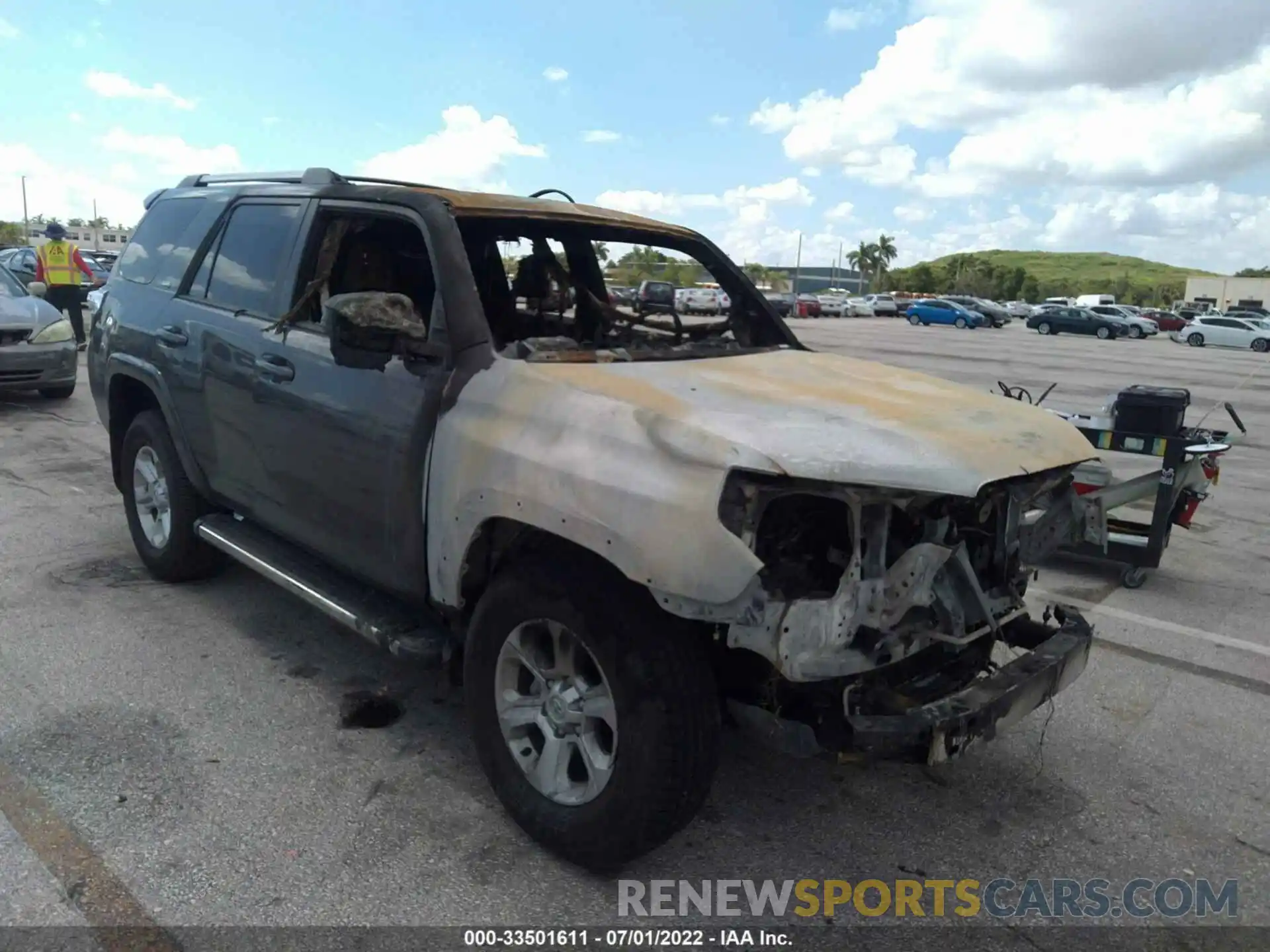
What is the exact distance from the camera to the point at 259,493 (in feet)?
13.4

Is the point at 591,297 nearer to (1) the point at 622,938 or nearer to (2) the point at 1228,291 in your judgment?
(1) the point at 622,938

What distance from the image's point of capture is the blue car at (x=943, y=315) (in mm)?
49625

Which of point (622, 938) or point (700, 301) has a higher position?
point (700, 301)

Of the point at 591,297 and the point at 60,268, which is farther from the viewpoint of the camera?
the point at 60,268

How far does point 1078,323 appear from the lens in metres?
44.6

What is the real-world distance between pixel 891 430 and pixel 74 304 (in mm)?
13684

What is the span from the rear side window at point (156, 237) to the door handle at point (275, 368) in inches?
54.5

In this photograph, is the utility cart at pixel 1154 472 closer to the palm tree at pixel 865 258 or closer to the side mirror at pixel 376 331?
the side mirror at pixel 376 331

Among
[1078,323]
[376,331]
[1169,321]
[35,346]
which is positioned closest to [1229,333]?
[1078,323]

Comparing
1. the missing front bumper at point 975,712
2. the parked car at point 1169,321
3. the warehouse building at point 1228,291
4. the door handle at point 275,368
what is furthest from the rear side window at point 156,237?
the warehouse building at point 1228,291

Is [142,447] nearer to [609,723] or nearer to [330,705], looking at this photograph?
[330,705]

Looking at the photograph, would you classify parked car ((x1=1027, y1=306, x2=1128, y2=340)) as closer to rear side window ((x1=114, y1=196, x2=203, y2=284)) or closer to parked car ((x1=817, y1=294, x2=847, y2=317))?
parked car ((x1=817, y1=294, x2=847, y2=317))

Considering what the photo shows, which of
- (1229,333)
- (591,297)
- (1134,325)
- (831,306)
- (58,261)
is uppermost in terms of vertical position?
(831,306)

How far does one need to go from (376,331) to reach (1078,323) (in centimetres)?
4744
